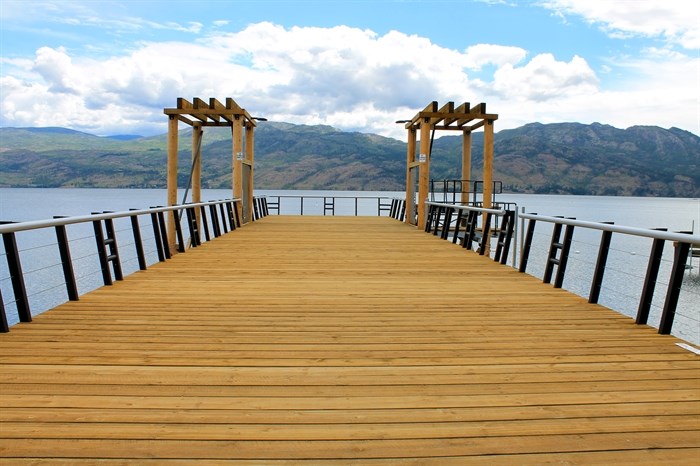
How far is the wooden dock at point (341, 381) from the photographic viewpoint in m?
2.26

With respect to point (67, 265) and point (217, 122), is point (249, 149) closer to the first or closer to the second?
point (217, 122)

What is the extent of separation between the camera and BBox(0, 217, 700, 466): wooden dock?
2264 millimetres

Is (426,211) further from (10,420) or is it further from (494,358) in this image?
(10,420)

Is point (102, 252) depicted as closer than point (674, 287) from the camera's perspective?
No

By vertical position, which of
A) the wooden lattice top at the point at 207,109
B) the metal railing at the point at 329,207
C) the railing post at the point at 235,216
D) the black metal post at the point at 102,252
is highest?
the wooden lattice top at the point at 207,109

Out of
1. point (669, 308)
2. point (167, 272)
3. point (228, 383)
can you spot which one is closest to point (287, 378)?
point (228, 383)

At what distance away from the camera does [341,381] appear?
305cm

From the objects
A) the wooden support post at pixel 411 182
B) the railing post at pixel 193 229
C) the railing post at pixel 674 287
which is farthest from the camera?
the wooden support post at pixel 411 182

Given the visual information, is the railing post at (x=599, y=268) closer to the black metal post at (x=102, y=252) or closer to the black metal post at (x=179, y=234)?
the black metal post at (x=102, y=252)

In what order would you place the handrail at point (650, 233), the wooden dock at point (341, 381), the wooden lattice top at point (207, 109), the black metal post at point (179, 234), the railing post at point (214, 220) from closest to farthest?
the wooden dock at point (341, 381)
the handrail at point (650, 233)
the black metal post at point (179, 234)
the railing post at point (214, 220)
the wooden lattice top at point (207, 109)

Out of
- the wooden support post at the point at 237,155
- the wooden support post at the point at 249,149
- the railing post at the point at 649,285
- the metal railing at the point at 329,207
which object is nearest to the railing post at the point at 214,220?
the wooden support post at the point at 237,155

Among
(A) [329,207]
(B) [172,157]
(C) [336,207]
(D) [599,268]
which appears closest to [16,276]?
(D) [599,268]

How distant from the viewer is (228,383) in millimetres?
3002

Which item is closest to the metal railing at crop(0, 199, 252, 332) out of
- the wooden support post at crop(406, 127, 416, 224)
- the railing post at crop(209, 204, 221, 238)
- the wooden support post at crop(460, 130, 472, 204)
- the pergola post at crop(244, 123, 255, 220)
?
the railing post at crop(209, 204, 221, 238)
